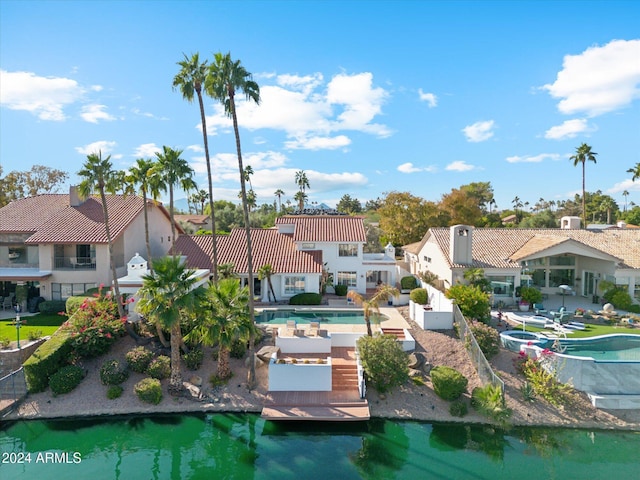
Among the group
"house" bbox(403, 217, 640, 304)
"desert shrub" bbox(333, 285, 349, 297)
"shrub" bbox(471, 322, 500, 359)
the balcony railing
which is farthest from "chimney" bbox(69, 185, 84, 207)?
"shrub" bbox(471, 322, 500, 359)

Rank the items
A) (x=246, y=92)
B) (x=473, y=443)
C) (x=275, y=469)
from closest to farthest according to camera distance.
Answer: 1. (x=275, y=469)
2. (x=473, y=443)
3. (x=246, y=92)

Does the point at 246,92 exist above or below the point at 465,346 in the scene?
above

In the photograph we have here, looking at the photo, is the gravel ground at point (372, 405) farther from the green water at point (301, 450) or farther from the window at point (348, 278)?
the window at point (348, 278)

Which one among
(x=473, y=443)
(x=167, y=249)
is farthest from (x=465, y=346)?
(x=167, y=249)

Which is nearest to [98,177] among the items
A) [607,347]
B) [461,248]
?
[461,248]

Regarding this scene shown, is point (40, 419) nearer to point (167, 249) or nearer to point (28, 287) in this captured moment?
point (28, 287)

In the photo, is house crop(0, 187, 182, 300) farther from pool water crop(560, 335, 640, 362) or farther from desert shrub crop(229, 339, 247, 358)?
pool water crop(560, 335, 640, 362)

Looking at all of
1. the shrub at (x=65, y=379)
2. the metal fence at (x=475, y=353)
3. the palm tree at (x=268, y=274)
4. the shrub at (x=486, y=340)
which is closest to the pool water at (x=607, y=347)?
the shrub at (x=486, y=340)
